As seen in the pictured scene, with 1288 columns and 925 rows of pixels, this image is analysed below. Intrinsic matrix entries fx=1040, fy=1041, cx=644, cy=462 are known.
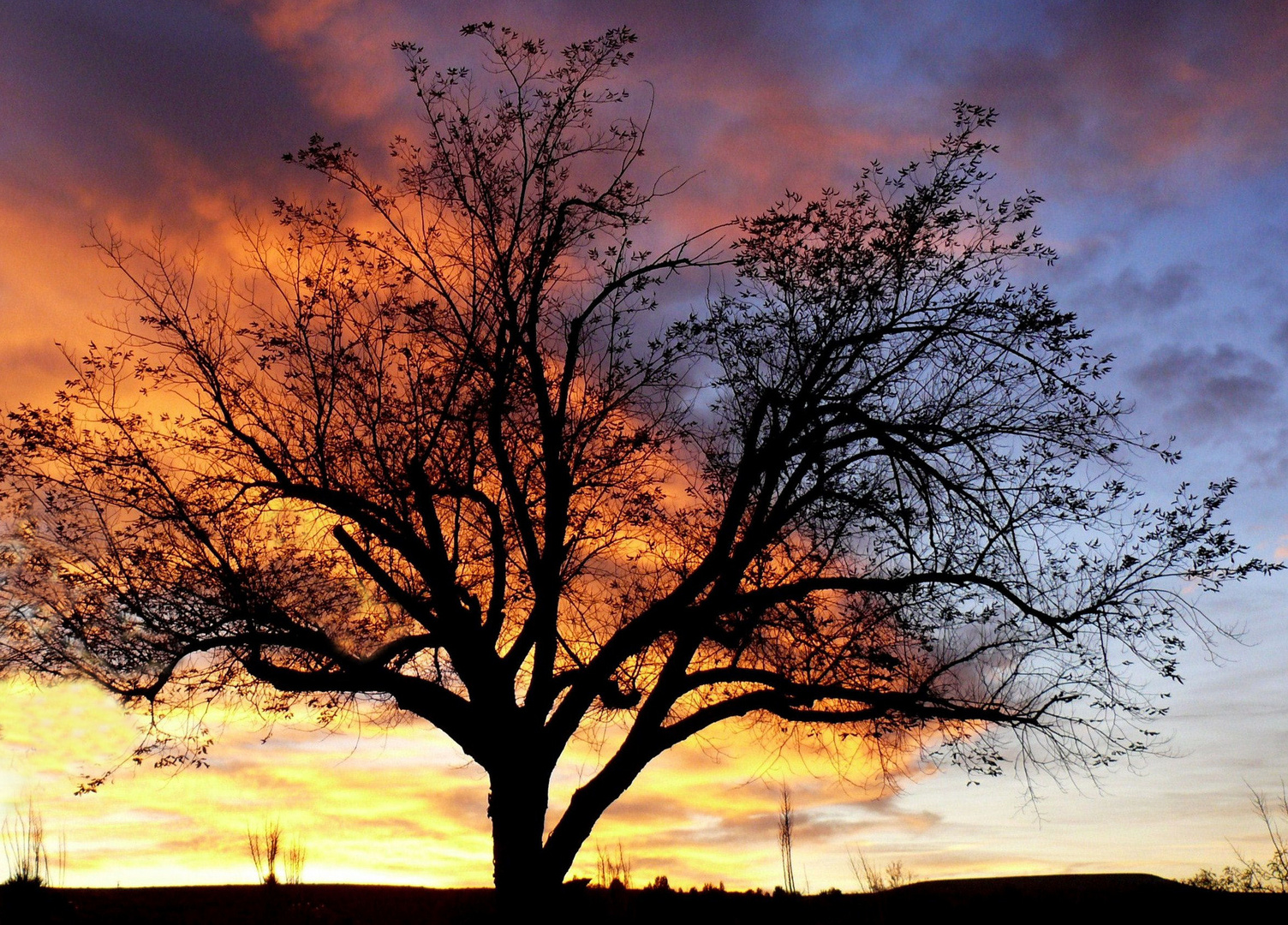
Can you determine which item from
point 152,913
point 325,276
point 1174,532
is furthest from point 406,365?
point 1174,532

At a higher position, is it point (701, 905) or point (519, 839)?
point (519, 839)

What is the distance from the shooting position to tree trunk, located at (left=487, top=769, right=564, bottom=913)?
39.2 feet

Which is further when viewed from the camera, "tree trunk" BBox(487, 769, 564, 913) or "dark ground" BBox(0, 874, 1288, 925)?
"tree trunk" BBox(487, 769, 564, 913)

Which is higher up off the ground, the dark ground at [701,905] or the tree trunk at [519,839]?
the tree trunk at [519,839]

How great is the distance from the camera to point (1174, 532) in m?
12.0

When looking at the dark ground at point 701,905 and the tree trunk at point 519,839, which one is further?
the tree trunk at point 519,839

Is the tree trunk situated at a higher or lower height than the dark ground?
higher

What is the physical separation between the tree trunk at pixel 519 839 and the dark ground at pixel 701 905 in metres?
0.21

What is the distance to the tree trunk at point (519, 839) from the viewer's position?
39.2 ft

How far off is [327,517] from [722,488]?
5.12 meters

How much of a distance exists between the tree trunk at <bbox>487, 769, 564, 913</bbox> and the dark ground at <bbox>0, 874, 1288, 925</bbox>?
209 millimetres

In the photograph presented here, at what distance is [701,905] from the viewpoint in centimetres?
1266

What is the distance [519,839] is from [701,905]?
244 cm

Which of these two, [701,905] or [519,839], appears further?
[701,905]
